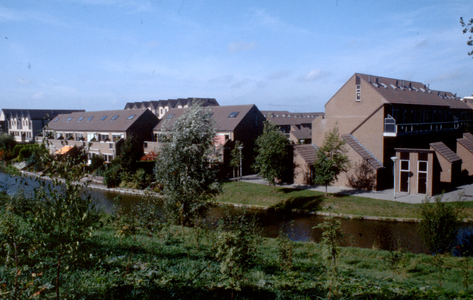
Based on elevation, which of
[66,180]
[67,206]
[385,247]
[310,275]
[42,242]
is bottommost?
[385,247]

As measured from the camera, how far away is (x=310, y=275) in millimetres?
7285

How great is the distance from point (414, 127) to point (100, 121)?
3787 cm

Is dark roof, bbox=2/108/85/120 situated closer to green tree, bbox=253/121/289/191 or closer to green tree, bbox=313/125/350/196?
green tree, bbox=253/121/289/191

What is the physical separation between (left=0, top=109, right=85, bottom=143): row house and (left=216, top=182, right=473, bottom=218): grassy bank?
47709mm

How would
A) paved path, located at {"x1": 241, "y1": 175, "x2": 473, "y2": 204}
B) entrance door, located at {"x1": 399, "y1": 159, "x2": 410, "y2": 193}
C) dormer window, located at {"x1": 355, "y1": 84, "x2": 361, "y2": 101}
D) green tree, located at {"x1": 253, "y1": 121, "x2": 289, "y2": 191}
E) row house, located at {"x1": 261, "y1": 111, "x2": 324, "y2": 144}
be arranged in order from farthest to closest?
1. row house, located at {"x1": 261, "y1": 111, "x2": 324, "y2": 144}
2. dormer window, located at {"x1": 355, "y1": 84, "x2": 361, "y2": 101}
3. green tree, located at {"x1": 253, "y1": 121, "x2": 289, "y2": 191}
4. entrance door, located at {"x1": 399, "y1": 159, "x2": 410, "y2": 193}
5. paved path, located at {"x1": 241, "y1": 175, "x2": 473, "y2": 204}

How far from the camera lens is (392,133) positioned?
25047mm

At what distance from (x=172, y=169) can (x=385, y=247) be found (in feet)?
34.2

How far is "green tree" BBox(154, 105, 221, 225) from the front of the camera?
1491 cm

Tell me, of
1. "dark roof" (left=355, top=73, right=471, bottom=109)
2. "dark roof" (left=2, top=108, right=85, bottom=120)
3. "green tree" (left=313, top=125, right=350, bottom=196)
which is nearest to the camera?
"green tree" (left=313, top=125, right=350, bottom=196)

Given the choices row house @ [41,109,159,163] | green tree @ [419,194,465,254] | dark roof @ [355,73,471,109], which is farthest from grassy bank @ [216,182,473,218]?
row house @ [41,109,159,163]

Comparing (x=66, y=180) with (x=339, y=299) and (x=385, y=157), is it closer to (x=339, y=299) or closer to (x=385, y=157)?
(x=339, y=299)

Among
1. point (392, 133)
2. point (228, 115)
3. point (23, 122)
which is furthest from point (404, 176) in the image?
point (23, 122)

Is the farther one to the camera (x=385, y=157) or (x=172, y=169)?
(x=385, y=157)

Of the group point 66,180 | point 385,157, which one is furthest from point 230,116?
point 66,180
